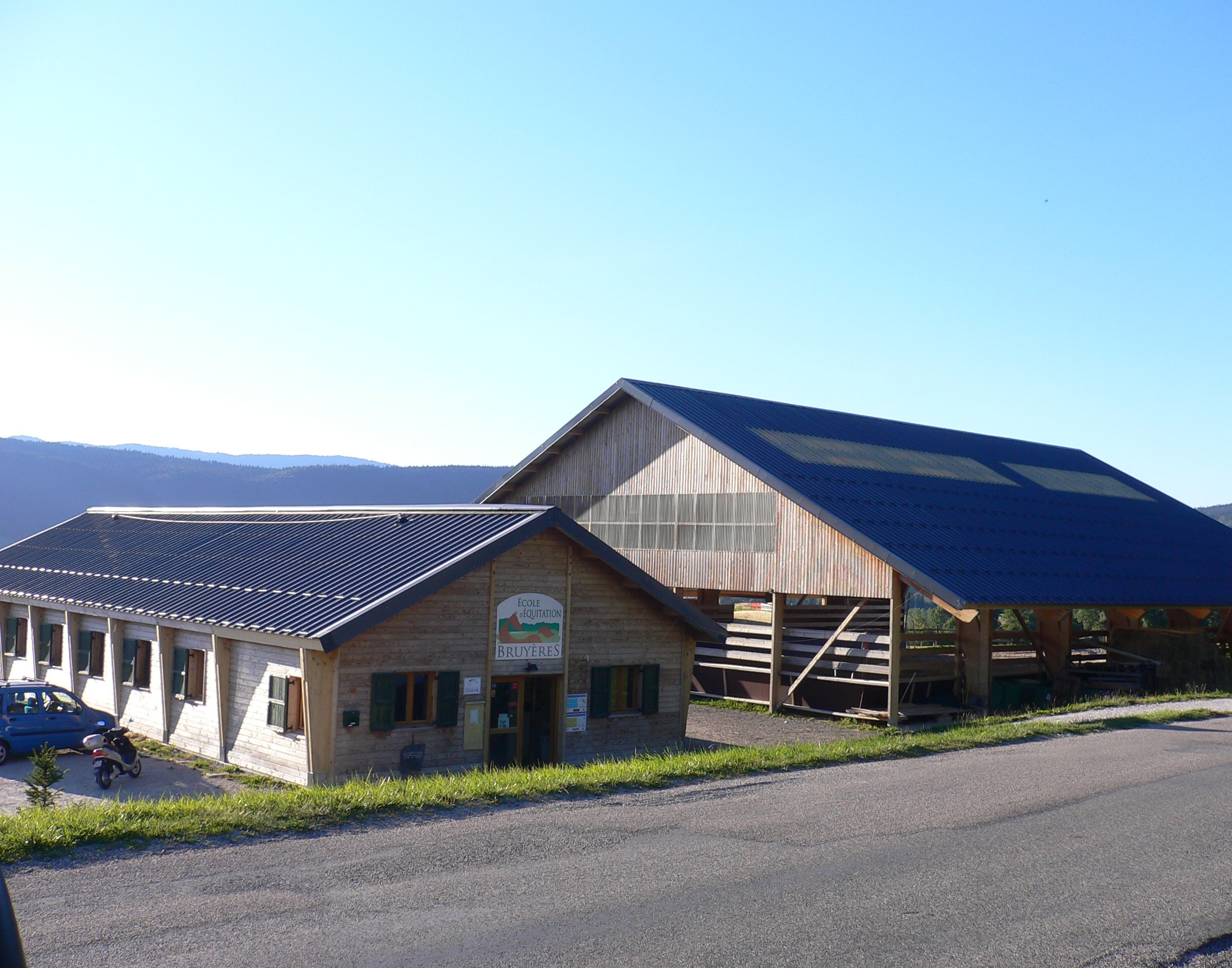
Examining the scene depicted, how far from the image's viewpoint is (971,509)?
3062 cm

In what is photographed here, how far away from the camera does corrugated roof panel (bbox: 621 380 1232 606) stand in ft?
85.2

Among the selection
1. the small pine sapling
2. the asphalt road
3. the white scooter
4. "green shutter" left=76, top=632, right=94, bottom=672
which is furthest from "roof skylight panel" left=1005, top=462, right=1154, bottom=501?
the small pine sapling

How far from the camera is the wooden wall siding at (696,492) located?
25.3 m

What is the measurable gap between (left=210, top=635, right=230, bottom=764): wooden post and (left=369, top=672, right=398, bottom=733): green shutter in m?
3.47

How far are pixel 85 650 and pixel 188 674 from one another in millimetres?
5326

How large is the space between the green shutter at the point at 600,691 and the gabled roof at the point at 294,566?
1.77m

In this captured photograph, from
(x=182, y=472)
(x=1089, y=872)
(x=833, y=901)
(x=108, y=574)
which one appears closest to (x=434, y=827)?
(x=833, y=901)

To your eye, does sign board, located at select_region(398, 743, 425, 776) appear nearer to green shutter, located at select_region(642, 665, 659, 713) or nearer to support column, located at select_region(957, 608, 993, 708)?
green shutter, located at select_region(642, 665, 659, 713)

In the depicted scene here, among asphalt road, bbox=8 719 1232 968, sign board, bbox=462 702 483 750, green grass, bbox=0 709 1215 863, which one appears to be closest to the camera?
asphalt road, bbox=8 719 1232 968

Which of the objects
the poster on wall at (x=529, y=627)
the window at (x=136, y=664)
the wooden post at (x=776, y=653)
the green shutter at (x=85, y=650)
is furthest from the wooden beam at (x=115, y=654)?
the wooden post at (x=776, y=653)

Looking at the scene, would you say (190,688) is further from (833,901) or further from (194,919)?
(833,901)

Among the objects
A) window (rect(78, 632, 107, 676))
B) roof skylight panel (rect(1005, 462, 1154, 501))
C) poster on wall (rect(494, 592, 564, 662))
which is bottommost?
window (rect(78, 632, 107, 676))

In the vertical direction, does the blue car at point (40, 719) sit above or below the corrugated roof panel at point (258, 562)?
below

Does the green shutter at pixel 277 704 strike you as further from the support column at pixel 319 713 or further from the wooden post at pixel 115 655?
the wooden post at pixel 115 655
